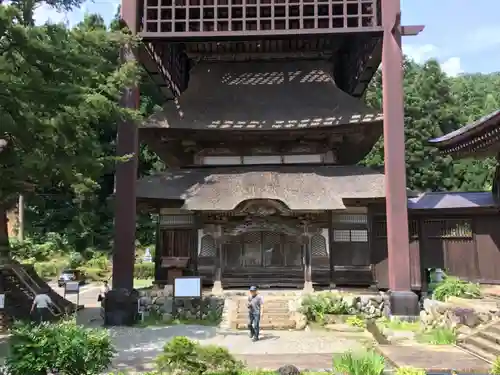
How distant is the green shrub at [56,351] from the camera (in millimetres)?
8078

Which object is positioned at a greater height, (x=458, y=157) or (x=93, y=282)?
(x=458, y=157)

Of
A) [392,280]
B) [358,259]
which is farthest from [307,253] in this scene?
[392,280]

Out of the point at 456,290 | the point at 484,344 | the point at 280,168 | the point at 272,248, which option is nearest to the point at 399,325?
the point at 456,290

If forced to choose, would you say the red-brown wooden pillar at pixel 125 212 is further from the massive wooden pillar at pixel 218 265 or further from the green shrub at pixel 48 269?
the green shrub at pixel 48 269

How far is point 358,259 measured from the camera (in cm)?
2019

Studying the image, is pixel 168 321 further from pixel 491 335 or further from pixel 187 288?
pixel 491 335

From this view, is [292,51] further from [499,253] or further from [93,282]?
[93,282]

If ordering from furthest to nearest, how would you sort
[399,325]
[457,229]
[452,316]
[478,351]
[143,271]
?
1. [143,271]
2. [457,229]
3. [399,325]
4. [452,316]
5. [478,351]

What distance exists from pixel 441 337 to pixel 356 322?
3496mm

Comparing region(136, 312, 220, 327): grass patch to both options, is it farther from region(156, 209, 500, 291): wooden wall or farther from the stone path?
region(156, 209, 500, 291): wooden wall

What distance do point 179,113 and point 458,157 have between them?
11015 mm

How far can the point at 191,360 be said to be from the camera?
26.8 feet

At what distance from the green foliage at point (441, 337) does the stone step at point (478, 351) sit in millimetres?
423

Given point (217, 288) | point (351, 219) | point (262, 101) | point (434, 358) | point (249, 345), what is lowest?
point (249, 345)
